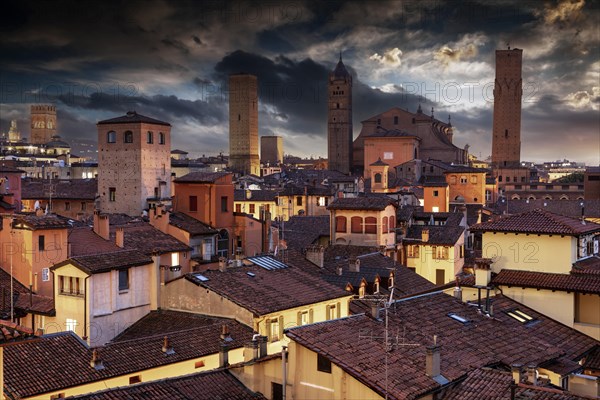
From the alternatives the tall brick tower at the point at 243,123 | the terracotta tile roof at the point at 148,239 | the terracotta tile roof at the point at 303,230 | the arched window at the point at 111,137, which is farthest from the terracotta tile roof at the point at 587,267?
the tall brick tower at the point at 243,123

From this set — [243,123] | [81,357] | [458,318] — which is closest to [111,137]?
[81,357]

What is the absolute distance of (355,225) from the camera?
128 feet

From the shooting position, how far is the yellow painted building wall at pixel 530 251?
21.6 m

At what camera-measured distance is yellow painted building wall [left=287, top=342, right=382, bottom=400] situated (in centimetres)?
1291

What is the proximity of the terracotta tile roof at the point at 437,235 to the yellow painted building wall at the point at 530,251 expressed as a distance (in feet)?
55.9

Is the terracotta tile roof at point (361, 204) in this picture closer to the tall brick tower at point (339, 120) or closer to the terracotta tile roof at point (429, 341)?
the terracotta tile roof at point (429, 341)

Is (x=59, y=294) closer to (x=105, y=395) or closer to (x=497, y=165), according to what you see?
(x=105, y=395)

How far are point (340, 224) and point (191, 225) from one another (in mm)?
9076

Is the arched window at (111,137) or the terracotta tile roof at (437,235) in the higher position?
the arched window at (111,137)

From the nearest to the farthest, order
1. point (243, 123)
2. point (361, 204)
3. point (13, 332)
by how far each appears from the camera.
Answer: point (13, 332)
point (361, 204)
point (243, 123)

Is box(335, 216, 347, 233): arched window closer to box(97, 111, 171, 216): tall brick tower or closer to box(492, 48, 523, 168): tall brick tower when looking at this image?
box(97, 111, 171, 216): tall brick tower

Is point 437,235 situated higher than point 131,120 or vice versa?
point 131,120

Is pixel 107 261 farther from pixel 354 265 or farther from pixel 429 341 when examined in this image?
pixel 429 341

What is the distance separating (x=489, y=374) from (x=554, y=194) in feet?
271
